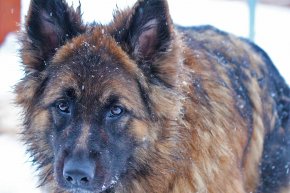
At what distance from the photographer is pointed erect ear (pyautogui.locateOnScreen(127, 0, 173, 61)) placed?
3.85m

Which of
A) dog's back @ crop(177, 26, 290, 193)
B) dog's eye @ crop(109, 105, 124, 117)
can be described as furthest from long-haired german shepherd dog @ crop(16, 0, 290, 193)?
dog's back @ crop(177, 26, 290, 193)

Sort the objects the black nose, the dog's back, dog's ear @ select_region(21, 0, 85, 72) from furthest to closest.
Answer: the dog's back
dog's ear @ select_region(21, 0, 85, 72)
the black nose

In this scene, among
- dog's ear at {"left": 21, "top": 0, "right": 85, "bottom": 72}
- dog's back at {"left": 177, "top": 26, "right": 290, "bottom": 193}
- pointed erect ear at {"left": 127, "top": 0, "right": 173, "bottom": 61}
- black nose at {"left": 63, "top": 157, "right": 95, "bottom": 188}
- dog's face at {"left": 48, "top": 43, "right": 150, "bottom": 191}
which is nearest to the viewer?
black nose at {"left": 63, "top": 157, "right": 95, "bottom": 188}

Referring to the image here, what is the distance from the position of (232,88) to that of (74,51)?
4.56 ft

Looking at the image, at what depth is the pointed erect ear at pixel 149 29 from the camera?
3.85 metres

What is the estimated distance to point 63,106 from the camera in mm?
3926

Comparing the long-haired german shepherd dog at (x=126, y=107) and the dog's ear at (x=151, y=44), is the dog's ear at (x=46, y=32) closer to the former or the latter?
the long-haired german shepherd dog at (x=126, y=107)

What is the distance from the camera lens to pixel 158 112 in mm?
4059

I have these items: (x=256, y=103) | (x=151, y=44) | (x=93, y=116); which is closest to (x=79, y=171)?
(x=93, y=116)

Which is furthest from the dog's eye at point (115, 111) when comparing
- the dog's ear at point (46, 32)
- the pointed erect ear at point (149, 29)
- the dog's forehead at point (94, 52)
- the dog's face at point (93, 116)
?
the dog's ear at point (46, 32)

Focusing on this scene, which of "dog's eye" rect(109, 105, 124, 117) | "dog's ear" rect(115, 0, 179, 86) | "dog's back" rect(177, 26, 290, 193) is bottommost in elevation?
"dog's back" rect(177, 26, 290, 193)

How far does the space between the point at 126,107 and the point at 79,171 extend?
22.2 inches

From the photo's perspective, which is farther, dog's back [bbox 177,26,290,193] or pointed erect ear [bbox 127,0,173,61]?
dog's back [bbox 177,26,290,193]

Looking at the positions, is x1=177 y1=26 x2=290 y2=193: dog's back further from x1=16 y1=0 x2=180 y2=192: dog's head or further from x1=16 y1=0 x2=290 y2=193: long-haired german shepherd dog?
x1=16 y1=0 x2=180 y2=192: dog's head
